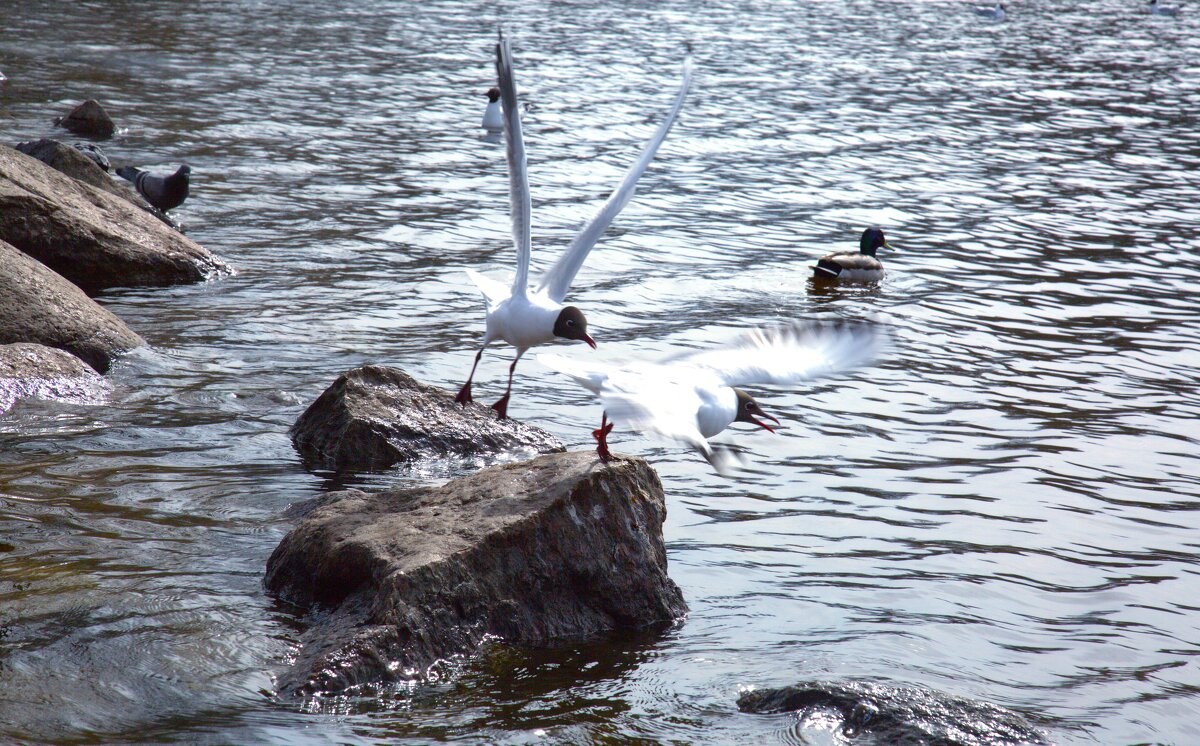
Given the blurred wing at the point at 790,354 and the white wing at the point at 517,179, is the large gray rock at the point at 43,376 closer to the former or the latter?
the white wing at the point at 517,179

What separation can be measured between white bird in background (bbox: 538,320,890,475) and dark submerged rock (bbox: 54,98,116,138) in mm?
13525

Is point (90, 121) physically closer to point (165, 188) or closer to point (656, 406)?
point (165, 188)

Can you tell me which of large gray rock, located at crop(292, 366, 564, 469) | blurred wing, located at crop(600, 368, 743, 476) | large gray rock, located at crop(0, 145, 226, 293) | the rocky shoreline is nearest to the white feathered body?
large gray rock, located at crop(292, 366, 564, 469)

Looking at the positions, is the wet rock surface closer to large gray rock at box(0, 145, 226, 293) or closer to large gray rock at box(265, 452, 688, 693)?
large gray rock at box(0, 145, 226, 293)

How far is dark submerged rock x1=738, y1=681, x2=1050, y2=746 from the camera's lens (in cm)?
531

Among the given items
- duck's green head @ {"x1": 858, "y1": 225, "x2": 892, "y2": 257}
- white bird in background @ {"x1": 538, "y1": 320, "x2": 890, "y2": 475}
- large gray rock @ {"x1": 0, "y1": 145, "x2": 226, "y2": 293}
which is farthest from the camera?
duck's green head @ {"x1": 858, "y1": 225, "x2": 892, "y2": 257}

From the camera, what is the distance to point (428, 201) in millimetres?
16109

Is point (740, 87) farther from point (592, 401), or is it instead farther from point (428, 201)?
point (592, 401)

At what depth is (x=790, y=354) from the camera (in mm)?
6891

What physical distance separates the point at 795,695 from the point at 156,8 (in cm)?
3087

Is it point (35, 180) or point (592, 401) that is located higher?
point (35, 180)

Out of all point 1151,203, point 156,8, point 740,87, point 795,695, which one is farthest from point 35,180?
point 156,8

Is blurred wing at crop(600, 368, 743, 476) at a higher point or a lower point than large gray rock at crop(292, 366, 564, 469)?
higher

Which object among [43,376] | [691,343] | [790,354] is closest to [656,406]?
[790,354]
